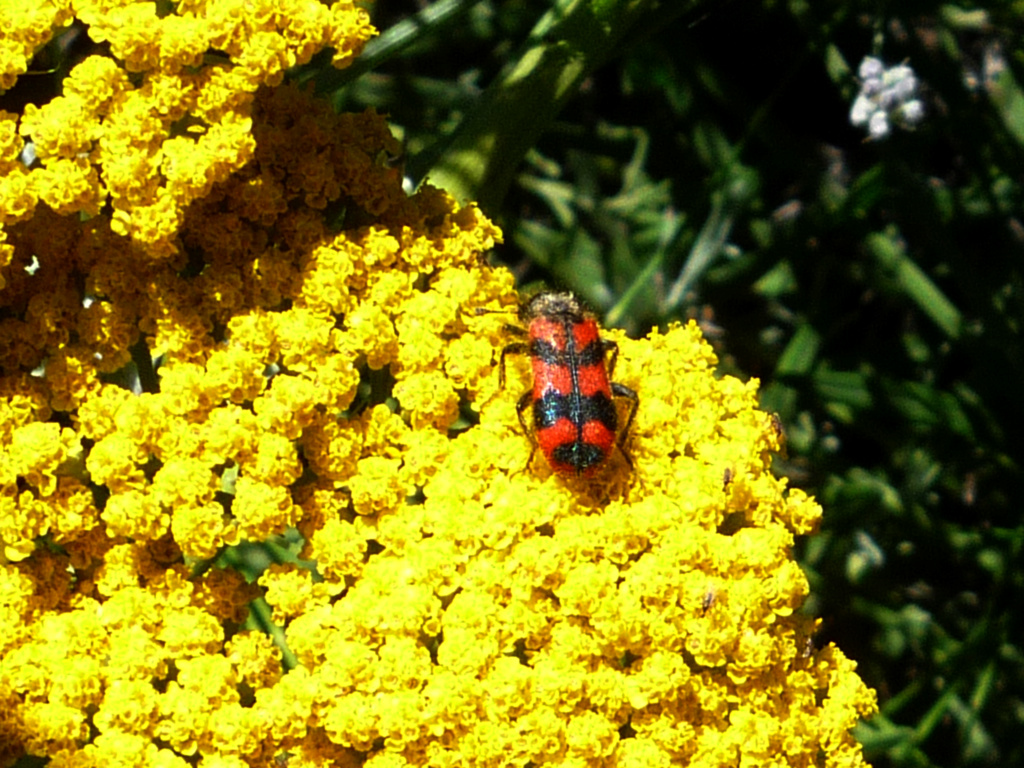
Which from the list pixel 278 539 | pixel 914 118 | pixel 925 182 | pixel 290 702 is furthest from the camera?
pixel 925 182

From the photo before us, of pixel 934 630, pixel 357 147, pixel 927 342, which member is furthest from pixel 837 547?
pixel 357 147

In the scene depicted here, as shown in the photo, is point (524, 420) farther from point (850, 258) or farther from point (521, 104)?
point (850, 258)

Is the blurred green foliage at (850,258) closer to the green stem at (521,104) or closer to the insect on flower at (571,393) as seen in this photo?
the green stem at (521,104)

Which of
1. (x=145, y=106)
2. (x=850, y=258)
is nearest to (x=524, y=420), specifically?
(x=145, y=106)

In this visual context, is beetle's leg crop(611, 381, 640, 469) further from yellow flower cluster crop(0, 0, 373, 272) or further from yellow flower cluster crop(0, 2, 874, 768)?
yellow flower cluster crop(0, 0, 373, 272)

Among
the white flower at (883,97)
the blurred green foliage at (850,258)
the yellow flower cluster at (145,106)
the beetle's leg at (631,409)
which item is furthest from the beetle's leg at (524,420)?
the white flower at (883,97)

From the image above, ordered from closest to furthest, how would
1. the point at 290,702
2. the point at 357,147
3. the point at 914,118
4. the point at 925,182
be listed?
the point at 290,702 → the point at 357,147 → the point at 914,118 → the point at 925,182

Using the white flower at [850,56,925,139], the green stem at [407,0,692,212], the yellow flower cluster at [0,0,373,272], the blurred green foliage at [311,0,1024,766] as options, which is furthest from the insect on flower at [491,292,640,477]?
the white flower at [850,56,925,139]

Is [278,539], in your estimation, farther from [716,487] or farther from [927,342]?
[927,342]
